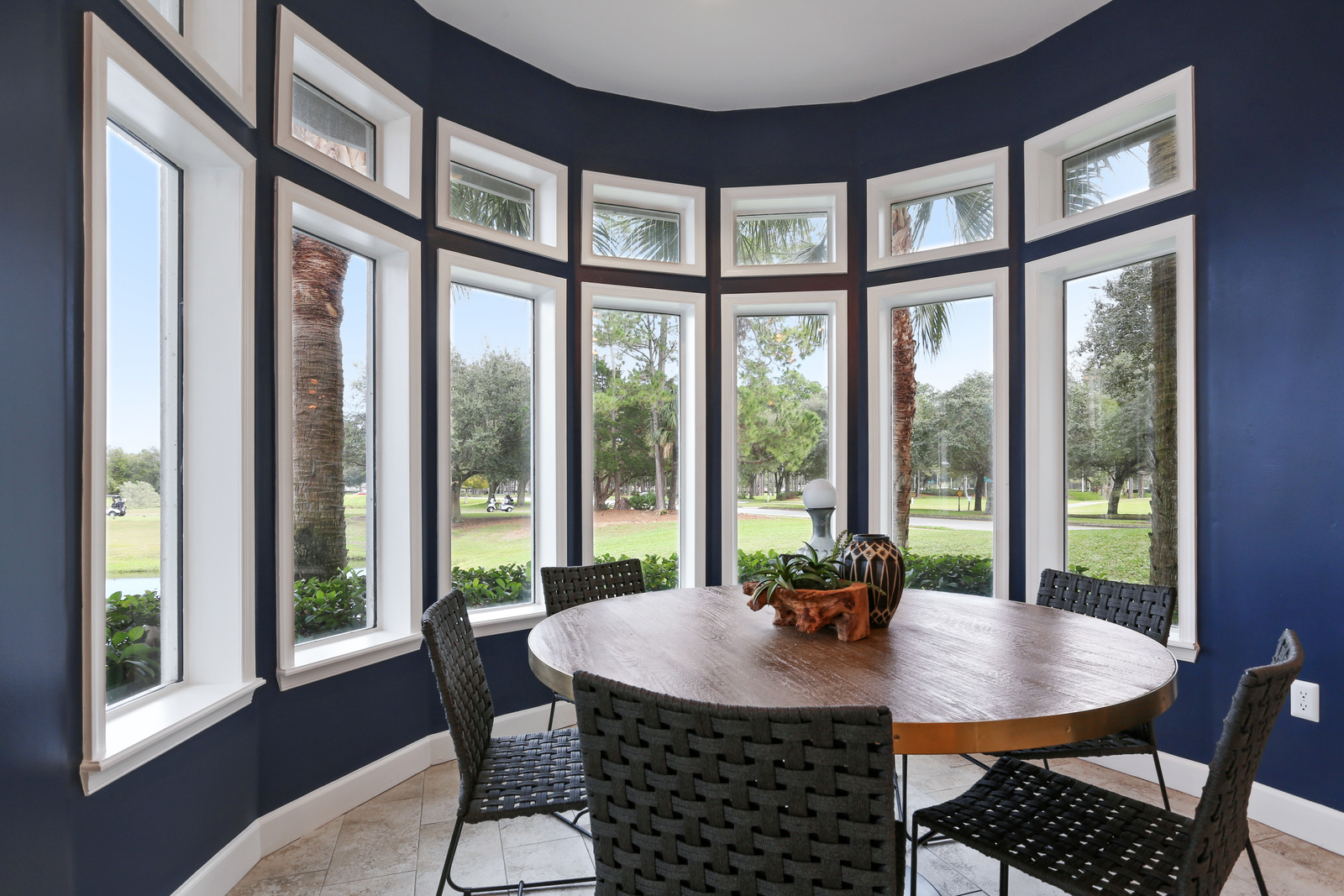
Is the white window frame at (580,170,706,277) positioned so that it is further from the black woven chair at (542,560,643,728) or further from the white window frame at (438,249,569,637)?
the black woven chair at (542,560,643,728)

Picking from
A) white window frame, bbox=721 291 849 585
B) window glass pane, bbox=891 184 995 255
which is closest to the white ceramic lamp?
white window frame, bbox=721 291 849 585

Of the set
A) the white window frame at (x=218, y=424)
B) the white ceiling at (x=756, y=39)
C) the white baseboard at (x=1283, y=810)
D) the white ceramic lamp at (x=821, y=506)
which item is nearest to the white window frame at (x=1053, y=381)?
the white baseboard at (x=1283, y=810)

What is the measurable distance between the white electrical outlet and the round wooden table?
115 centimetres

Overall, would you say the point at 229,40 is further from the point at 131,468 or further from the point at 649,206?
the point at 649,206

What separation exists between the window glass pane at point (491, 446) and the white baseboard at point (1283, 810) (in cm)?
300

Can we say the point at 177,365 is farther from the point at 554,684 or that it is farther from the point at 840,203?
the point at 840,203

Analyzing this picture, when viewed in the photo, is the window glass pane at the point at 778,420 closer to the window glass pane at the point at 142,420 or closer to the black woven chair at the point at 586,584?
the black woven chair at the point at 586,584

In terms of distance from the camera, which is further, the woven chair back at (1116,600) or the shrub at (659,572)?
the shrub at (659,572)

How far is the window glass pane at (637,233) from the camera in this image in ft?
13.3

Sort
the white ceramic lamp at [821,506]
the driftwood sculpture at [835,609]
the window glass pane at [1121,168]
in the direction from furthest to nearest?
the window glass pane at [1121,168], the white ceramic lamp at [821,506], the driftwood sculpture at [835,609]

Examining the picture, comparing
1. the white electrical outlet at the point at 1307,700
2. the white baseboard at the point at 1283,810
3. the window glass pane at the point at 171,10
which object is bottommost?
the white baseboard at the point at 1283,810

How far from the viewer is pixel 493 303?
3.72 metres

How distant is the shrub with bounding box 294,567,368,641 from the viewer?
2855 millimetres

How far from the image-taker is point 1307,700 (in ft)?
8.41
